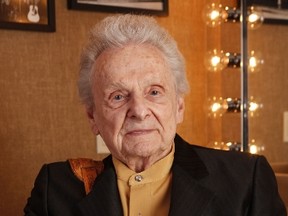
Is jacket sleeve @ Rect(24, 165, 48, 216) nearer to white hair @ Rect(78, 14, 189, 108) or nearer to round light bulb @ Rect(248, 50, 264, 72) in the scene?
white hair @ Rect(78, 14, 189, 108)

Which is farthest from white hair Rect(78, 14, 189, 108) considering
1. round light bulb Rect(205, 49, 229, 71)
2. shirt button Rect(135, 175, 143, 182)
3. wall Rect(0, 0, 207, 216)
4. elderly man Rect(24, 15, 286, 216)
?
round light bulb Rect(205, 49, 229, 71)

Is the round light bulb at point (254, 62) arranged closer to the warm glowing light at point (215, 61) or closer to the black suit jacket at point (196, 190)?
the warm glowing light at point (215, 61)

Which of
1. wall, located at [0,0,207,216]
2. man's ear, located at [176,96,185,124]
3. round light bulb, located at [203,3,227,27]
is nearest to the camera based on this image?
man's ear, located at [176,96,185,124]

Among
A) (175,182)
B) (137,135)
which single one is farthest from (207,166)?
(137,135)

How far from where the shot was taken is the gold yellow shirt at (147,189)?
1210mm

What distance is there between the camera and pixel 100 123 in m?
1.22

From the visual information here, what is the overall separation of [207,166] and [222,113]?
3.03ft

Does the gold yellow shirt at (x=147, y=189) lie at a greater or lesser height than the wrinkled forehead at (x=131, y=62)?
lesser

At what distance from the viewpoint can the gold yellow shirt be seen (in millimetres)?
1210

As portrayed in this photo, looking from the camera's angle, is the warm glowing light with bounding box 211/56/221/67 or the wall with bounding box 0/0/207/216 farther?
the warm glowing light with bounding box 211/56/221/67

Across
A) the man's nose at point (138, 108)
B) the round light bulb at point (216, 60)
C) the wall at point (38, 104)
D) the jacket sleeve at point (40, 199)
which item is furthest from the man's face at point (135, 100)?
the round light bulb at point (216, 60)

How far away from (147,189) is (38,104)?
760 mm

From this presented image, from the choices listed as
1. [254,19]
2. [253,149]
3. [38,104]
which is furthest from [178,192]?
[254,19]

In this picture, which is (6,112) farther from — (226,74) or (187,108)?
(226,74)
